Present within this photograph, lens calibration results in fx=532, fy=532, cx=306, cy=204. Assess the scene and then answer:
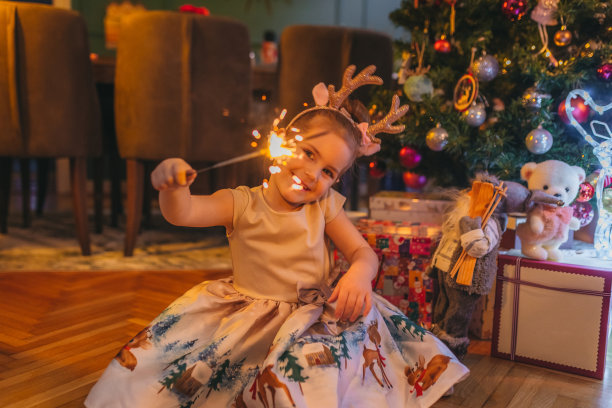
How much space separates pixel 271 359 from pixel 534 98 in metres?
0.94

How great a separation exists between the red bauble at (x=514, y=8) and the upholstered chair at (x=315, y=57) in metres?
0.56

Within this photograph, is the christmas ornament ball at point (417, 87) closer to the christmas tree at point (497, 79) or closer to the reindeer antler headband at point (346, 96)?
the christmas tree at point (497, 79)

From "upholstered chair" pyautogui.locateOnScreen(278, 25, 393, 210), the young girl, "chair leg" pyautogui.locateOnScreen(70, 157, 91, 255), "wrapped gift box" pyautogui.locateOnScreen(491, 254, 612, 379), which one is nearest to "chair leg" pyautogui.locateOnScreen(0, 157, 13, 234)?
"chair leg" pyautogui.locateOnScreen(70, 157, 91, 255)

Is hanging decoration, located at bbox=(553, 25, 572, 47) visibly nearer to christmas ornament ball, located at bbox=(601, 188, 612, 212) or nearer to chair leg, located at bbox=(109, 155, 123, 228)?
christmas ornament ball, located at bbox=(601, 188, 612, 212)

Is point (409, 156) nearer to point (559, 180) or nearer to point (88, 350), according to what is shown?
point (559, 180)

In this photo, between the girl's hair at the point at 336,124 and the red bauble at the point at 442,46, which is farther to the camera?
the red bauble at the point at 442,46

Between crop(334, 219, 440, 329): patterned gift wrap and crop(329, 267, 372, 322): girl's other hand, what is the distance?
313mm

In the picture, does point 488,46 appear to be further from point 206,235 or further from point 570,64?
point 206,235

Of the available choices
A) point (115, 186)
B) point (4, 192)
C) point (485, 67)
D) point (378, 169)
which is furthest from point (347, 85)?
point (4, 192)

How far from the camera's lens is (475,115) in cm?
138

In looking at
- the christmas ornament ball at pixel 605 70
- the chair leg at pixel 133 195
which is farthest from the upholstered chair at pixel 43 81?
the christmas ornament ball at pixel 605 70

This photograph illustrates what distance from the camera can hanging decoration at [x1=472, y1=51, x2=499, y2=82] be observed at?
1371 mm

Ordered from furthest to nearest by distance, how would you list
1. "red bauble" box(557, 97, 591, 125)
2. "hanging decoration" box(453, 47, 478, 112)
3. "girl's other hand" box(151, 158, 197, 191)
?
"hanging decoration" box(453, 47, 478, 112) < "red bauble" box(557, 97, 591, 125) < "girl's other hand" box(151, 158, 197, 191)

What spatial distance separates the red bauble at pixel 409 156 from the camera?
1.59 m
